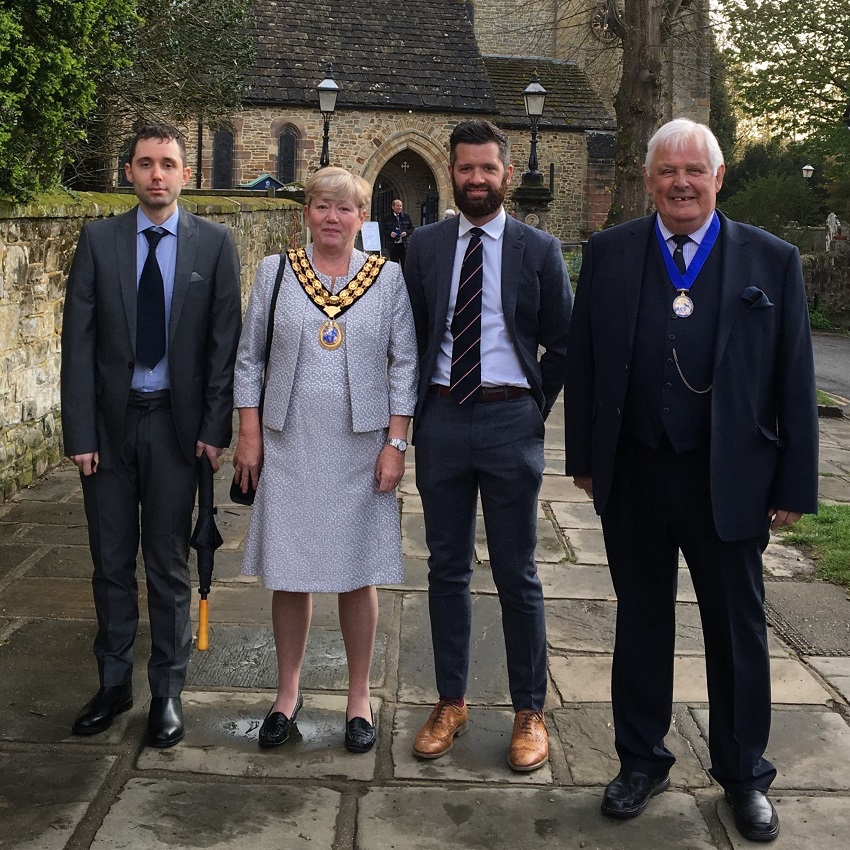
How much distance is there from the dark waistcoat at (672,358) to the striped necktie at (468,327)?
54 centimetres

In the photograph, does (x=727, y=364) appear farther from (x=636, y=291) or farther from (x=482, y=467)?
(x=482, y=467)

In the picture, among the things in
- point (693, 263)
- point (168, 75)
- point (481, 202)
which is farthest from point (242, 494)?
point (168, 75)

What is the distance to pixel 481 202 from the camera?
3.52 meters

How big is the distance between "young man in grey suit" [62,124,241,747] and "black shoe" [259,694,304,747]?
286mm

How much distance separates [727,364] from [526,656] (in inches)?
47.6

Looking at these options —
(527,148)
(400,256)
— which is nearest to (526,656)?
(400,256)

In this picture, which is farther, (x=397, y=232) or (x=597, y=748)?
(x=397, y=232)

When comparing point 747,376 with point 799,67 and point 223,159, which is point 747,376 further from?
point 799,67

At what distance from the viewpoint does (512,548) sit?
3646 mm

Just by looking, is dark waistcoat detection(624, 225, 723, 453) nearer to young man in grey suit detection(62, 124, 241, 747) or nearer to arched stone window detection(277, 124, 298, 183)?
young man in grey suit detection(62, 124, 241, 747)

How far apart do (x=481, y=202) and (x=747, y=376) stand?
99 centimetres

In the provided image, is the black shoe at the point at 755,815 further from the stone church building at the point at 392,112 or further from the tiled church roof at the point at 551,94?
the tiled church roof at the point at 551,94

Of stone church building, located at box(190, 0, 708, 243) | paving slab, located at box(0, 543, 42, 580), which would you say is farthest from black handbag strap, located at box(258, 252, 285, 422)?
stone church building, located at box(190, 0, 708, 243)

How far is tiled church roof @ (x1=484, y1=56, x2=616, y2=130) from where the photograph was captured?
30.9 metres
